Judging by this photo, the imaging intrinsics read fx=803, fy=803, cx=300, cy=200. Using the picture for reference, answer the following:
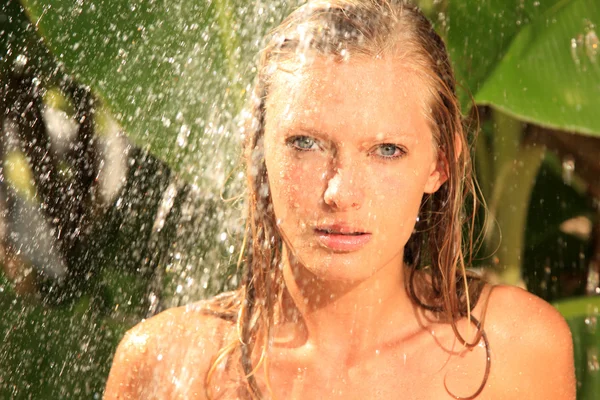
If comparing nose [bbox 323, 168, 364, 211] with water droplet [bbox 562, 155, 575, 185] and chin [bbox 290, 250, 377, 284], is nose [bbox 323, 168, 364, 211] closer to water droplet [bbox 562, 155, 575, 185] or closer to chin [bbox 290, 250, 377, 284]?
chin [bbox 290, 250, 377, 284]

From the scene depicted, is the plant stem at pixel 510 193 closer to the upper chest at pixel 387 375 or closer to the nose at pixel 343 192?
the upper chest at pixel 387 375

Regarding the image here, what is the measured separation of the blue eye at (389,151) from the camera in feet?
4.23

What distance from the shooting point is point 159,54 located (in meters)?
1.78

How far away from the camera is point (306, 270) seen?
1.40 metres

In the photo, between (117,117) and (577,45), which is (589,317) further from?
(117,117)

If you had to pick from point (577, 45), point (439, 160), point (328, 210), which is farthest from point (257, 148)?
point (577, 45)

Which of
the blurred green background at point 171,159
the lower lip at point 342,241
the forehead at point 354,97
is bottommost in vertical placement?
the blurred green background at point 171,159

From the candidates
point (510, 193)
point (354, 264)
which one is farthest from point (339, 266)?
point (510, 193)

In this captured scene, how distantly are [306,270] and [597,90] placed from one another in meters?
0.78

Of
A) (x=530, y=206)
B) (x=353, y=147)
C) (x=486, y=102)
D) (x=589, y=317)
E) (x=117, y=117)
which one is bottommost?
(x=530, y=206)

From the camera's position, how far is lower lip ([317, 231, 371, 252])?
50.1 inches

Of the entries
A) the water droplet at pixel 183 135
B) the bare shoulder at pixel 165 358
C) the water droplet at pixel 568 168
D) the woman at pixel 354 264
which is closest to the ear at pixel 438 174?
the woman at pixel 354 264

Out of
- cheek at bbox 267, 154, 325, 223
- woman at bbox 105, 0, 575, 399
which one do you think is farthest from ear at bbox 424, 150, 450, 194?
cheek at bbox 267, 154, 325, 223

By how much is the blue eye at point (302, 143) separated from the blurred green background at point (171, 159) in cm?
41
